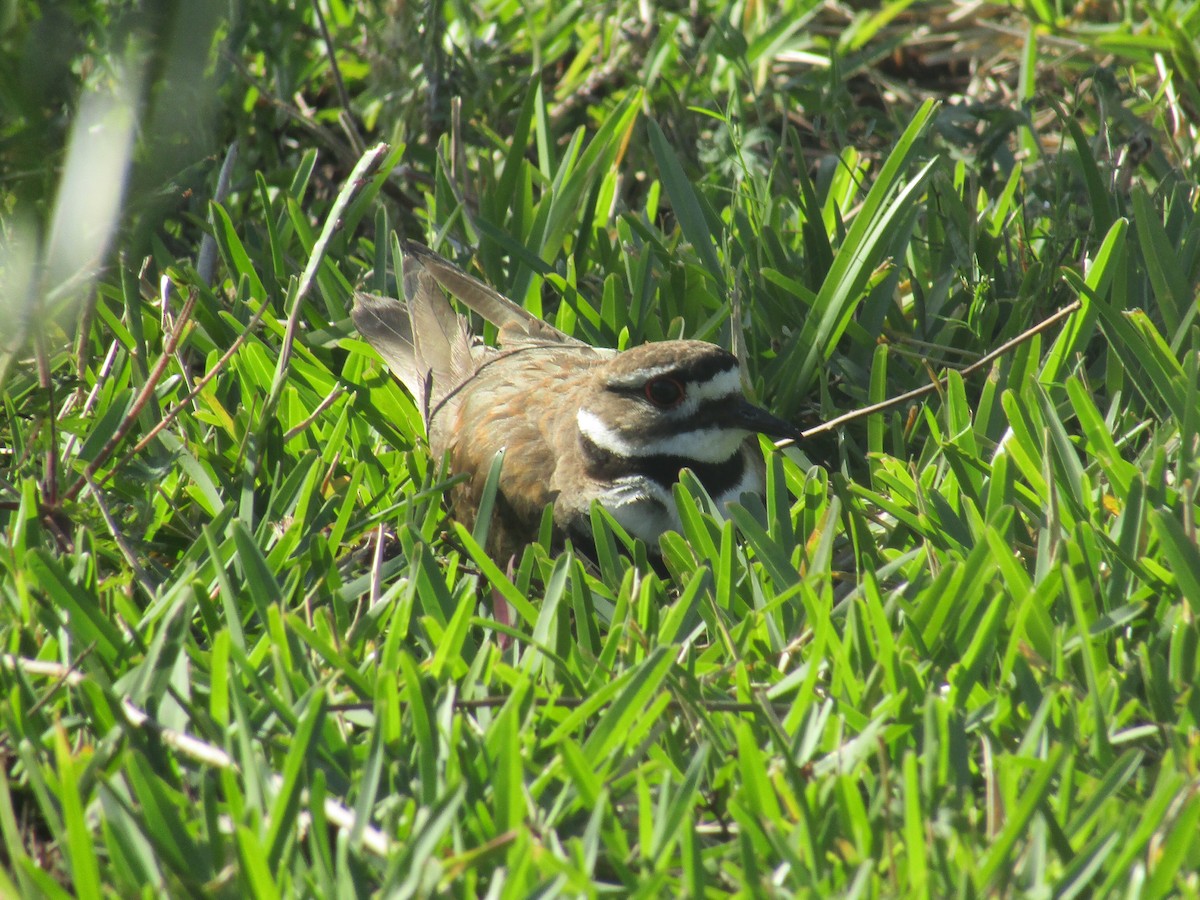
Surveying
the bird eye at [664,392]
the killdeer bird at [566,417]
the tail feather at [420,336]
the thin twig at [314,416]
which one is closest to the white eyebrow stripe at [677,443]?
the killdeer bird at [566,417]

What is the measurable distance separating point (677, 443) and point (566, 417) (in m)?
0.42

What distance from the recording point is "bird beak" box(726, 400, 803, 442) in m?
3.94

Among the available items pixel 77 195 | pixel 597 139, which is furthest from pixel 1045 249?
pixel 77 195

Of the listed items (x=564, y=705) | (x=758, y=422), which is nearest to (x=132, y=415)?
(x=564, y=705)

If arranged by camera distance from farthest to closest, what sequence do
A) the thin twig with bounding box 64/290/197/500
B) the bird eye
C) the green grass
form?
the bird eye, the thin twig with bounding box 64/290/197/500, the green grass

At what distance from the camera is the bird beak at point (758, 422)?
394cm

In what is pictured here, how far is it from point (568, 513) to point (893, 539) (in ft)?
3.37

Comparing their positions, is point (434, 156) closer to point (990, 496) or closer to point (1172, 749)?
point (990, 496)

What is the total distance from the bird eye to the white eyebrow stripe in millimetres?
107

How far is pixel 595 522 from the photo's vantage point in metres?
3.55

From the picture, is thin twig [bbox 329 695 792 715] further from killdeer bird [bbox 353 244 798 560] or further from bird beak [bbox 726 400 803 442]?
bird beak [bbox 726 400 803 442]

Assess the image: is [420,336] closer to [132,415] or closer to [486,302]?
[486,302]

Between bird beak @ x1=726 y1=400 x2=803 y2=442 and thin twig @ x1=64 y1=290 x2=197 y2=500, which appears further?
bird beak @ x1=726 y1=400 x2=803 y2=442


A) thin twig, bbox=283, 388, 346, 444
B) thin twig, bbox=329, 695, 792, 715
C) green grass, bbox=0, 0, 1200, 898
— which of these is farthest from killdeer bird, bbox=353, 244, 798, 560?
thin twig, bbox=329, 695, 792, 715
